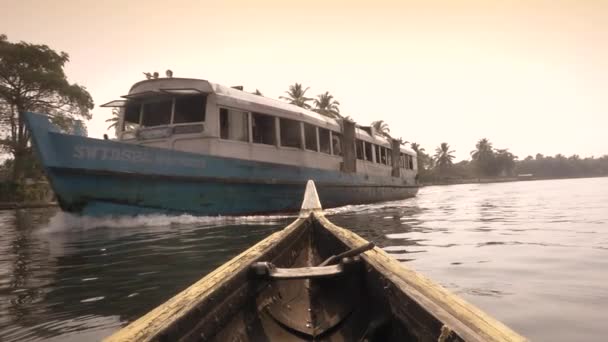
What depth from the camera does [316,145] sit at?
11.0 m

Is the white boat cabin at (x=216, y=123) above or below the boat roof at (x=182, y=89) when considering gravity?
below

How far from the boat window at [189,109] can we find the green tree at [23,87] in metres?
17.5

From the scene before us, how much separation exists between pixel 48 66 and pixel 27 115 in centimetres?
2282

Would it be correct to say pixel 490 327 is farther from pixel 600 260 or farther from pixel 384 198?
pixel 384 198

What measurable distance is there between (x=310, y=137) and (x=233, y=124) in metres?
2.96

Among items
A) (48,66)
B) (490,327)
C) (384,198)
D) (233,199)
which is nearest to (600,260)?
(490,327)

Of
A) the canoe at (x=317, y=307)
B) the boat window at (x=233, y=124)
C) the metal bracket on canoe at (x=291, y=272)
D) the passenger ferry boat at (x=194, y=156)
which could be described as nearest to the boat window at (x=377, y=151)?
the passenger ferry boat at (x=194, y=156)

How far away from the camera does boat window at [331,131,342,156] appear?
40.0 ft

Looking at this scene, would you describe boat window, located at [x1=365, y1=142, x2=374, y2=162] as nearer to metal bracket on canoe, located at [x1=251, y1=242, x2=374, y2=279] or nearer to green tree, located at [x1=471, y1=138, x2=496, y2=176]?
metal bracket on canoe, located at [x1=251, y1=242, x2=374, y2=279]

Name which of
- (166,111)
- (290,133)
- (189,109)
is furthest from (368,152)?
(166,111)

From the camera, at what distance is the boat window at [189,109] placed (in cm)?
843

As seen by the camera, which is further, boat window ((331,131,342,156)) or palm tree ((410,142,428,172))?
palm tree ((410,142,428,172))

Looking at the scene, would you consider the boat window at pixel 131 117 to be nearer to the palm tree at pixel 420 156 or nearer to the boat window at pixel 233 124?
the boat window at pixel 233 124

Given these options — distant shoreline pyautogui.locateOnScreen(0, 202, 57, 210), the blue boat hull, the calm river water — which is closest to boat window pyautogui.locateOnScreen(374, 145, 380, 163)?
the blue boat hull
